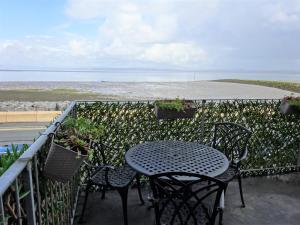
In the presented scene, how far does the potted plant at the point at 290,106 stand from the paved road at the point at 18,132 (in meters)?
6.80

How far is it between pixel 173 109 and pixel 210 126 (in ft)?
2.20

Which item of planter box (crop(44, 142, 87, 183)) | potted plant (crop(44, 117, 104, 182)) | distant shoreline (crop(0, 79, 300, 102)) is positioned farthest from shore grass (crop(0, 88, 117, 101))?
planter box (crop(44, 142, 87, 183))

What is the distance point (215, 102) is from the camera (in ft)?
13.0

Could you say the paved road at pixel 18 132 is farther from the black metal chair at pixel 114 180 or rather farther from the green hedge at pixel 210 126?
the black metal chair at pixel 114 180

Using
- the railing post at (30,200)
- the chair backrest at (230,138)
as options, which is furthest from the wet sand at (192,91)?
the railing post at (30,200)

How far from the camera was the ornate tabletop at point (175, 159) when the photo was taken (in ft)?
7.84

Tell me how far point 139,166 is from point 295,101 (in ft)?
8.47

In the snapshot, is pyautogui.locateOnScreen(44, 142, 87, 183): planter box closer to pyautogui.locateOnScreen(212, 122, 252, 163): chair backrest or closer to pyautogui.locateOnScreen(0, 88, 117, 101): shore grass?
pyautogui.locateOnScreen(212, 122, 252, 163): chair backrest

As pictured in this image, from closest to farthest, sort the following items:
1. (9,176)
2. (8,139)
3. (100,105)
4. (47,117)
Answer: (9,176) < (100,105) < (8,139) < (47,117)

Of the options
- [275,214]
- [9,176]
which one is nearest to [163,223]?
[9,176]

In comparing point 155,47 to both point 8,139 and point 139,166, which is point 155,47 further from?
point 139,166

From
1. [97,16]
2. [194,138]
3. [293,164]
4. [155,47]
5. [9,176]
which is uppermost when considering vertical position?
[155,47]

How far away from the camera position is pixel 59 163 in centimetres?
157

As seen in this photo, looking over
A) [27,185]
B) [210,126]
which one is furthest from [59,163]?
[210,126]
